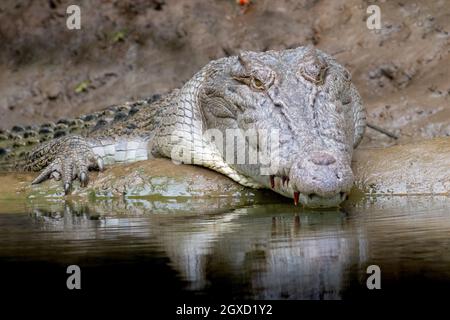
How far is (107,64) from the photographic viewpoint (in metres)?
12.1

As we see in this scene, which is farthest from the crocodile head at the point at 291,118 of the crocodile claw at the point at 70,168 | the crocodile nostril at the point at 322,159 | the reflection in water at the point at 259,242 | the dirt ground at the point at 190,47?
the dirt ground at the point at 190,47

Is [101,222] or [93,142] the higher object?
[93,142]

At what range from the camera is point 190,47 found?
11594 millimetres

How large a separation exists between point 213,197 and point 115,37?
19.5ft

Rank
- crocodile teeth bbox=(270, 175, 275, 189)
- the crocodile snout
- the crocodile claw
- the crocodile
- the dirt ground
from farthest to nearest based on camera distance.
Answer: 1. the dirt ground
2. the crocodile claw
3. crocodile teeth bbox=(270, 175, 275, 189)
4. the crocodile
5. the crocodile snout

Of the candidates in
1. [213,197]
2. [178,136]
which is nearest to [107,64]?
[178,136]

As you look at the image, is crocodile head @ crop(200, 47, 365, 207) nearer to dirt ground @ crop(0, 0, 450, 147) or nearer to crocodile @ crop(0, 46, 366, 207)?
crocodile @ crop(0, 46, 366, 207)

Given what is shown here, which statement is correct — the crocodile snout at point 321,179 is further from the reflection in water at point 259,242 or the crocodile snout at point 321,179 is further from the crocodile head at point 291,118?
the reflection in water at point 259,242

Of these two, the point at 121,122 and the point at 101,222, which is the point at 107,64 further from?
the point at 101,222

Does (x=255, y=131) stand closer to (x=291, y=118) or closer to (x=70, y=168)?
(x=291, y=118)

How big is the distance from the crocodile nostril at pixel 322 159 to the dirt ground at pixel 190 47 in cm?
431

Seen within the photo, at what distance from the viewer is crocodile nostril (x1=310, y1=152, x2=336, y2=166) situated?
17.9ft

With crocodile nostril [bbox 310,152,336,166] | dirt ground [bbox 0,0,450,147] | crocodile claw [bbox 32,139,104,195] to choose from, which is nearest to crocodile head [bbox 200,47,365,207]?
crocodile nostril [bbox 310,152,336,166]

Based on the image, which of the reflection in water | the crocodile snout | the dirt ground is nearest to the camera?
the reflection in water
